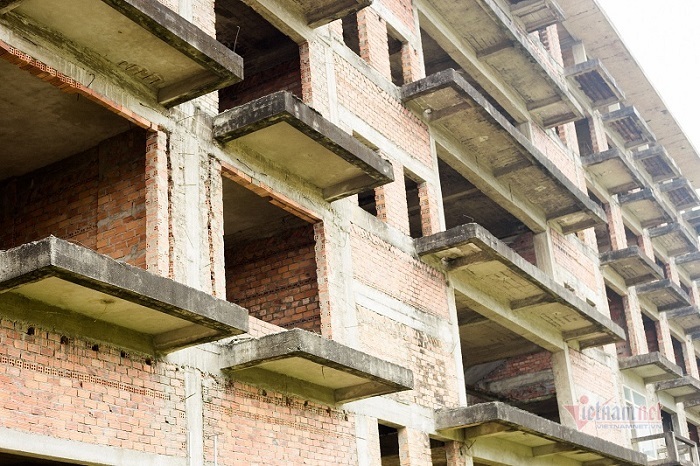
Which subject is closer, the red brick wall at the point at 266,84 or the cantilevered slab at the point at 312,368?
the cantilevered slab at the point at 312,368

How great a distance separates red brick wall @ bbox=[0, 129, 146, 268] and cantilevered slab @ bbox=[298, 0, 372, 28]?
3.73 m

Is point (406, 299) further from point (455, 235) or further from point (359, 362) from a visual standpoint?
point (359, 362)

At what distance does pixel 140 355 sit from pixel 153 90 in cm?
278

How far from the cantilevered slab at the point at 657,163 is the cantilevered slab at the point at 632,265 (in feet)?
14.3

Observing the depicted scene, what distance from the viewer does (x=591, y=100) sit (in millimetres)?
25281

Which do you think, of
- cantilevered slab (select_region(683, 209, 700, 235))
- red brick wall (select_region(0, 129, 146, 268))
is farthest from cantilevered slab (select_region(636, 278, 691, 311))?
red brick wall (select_region(0, 129, 146, 268))

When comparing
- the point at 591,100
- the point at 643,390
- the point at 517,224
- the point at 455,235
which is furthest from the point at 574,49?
the point at 455,235

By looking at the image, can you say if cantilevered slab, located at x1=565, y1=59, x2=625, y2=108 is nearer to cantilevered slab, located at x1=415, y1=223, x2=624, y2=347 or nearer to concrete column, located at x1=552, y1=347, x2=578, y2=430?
cantilevered slab, located at x1=415, y1=223, x2=624, y2=347

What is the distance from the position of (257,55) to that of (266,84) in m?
0.50

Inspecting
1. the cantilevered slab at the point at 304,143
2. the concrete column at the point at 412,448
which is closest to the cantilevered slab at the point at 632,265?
the concrete column at the point at 412,448

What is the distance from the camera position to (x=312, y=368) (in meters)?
10.6

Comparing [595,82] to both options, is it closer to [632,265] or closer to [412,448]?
[632,265]

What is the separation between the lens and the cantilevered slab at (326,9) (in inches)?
509

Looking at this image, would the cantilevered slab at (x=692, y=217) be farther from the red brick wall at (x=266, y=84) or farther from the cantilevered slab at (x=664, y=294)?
the red brick wall at (x=266, y=84)
